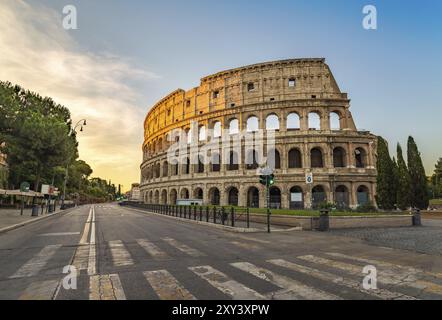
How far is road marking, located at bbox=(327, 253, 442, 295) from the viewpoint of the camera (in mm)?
4504

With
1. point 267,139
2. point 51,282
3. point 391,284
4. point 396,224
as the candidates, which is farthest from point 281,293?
point 267,139

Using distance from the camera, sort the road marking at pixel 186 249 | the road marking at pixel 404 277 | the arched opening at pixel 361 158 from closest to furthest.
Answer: the road marking at pixel 404 277 → the road marking at pixel 186 249 → the arched opening at pixel 361 158

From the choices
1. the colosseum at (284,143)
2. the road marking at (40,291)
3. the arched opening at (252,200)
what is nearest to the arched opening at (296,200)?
the colosseum at (284,143)

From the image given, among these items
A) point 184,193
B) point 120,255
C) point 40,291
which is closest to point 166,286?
point 40,291

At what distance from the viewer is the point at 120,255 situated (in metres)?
6.96

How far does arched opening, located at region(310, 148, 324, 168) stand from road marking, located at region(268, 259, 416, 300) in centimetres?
3095

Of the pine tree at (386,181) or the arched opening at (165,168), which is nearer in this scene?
the pine tree at (386,181)

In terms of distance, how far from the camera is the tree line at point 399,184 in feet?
A: 91.9

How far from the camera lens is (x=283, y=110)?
3575 centimetres

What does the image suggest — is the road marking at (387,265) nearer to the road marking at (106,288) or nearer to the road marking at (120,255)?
the road marking at (120,255)

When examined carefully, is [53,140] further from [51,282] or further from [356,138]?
[356,138]

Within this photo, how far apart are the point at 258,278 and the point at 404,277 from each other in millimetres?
2916

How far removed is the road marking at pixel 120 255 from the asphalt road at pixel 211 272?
2 centimetres

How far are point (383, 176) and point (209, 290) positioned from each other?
98.7 ft
